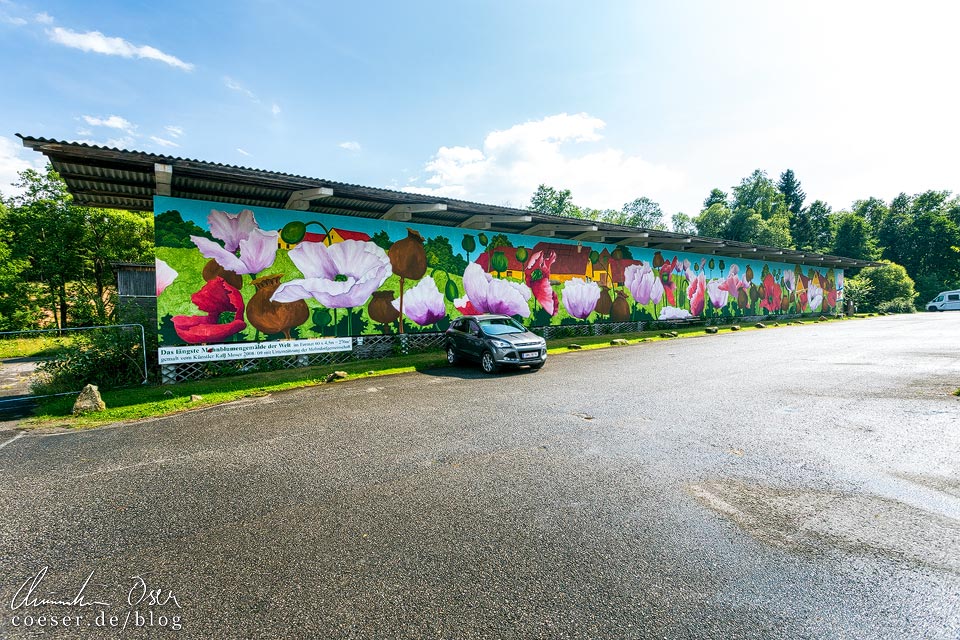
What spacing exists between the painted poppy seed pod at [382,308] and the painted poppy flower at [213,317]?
12.7 feet

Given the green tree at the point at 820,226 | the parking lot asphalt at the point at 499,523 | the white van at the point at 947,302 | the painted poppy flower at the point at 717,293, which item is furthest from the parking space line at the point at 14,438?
the green tree at the point at 820,226

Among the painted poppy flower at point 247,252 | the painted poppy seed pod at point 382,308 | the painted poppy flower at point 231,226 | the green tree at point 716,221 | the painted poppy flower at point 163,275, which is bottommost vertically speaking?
the painted poppy seed pod at point 382,308

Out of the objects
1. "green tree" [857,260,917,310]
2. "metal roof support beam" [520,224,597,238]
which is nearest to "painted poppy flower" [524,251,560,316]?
"metal roof support beam" [520,224,597,238]

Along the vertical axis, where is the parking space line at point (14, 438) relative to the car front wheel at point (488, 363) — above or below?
below

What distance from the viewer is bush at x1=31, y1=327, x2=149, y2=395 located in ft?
30.7

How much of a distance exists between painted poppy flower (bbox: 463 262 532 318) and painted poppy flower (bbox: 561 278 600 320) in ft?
7.63

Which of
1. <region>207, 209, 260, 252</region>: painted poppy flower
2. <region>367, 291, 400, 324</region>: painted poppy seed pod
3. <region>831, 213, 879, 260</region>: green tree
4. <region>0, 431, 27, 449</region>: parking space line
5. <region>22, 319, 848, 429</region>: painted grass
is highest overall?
<region>831, 213, 879, 260</region>: green tree

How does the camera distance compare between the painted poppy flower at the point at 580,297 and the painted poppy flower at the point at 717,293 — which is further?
the painted poppy flower at the point at 717,293

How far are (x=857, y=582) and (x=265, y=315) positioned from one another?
13.2 meters

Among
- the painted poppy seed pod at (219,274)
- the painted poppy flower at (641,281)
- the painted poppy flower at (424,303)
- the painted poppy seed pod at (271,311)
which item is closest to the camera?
the painted poppy seed pod at (219,274)

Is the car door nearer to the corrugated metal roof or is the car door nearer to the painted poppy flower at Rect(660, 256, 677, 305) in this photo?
the corrugated metal roof

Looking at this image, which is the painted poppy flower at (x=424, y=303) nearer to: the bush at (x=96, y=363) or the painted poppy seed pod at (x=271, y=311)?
the painted poppy seed pod at (x=271, y=311)

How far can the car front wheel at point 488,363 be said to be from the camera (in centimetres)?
1095

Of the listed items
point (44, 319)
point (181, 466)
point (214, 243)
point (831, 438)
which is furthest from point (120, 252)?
point (831, 438)
